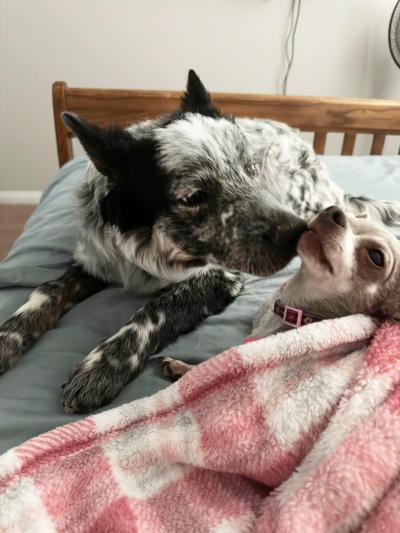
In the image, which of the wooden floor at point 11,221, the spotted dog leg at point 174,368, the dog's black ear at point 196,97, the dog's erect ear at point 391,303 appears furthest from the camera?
the wooden floor at point 11,221

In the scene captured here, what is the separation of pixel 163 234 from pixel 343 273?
0.69 m

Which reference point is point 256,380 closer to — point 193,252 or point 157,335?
point 157,335

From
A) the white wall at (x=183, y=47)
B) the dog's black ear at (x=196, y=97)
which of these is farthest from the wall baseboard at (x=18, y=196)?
the dog's black ear at (x=196, y=97)

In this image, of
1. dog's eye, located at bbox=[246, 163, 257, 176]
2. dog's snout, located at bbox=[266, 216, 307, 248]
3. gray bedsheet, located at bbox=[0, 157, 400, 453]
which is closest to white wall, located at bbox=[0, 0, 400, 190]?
gray bedsheet, located at bbox=[0, 157, 400, 453]

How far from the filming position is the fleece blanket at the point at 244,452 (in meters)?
0.72

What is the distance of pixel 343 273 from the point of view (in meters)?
1.07

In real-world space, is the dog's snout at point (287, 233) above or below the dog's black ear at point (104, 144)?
below

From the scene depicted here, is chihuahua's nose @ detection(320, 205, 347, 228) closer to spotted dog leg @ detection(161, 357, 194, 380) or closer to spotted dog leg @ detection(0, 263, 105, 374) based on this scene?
spotted dog leg @ detection(161, 357, 194, 380)

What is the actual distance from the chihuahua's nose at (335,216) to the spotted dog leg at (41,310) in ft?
3.10

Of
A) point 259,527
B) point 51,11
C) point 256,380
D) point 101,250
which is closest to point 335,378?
point 256,380

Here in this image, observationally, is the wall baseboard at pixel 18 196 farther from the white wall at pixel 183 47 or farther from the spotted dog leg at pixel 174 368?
the spotted dog leg at pixel 174 368

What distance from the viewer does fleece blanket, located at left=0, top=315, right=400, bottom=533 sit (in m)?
0.72

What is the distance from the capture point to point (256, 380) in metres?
0.92

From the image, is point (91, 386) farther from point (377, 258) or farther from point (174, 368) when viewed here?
point (377, 258)
